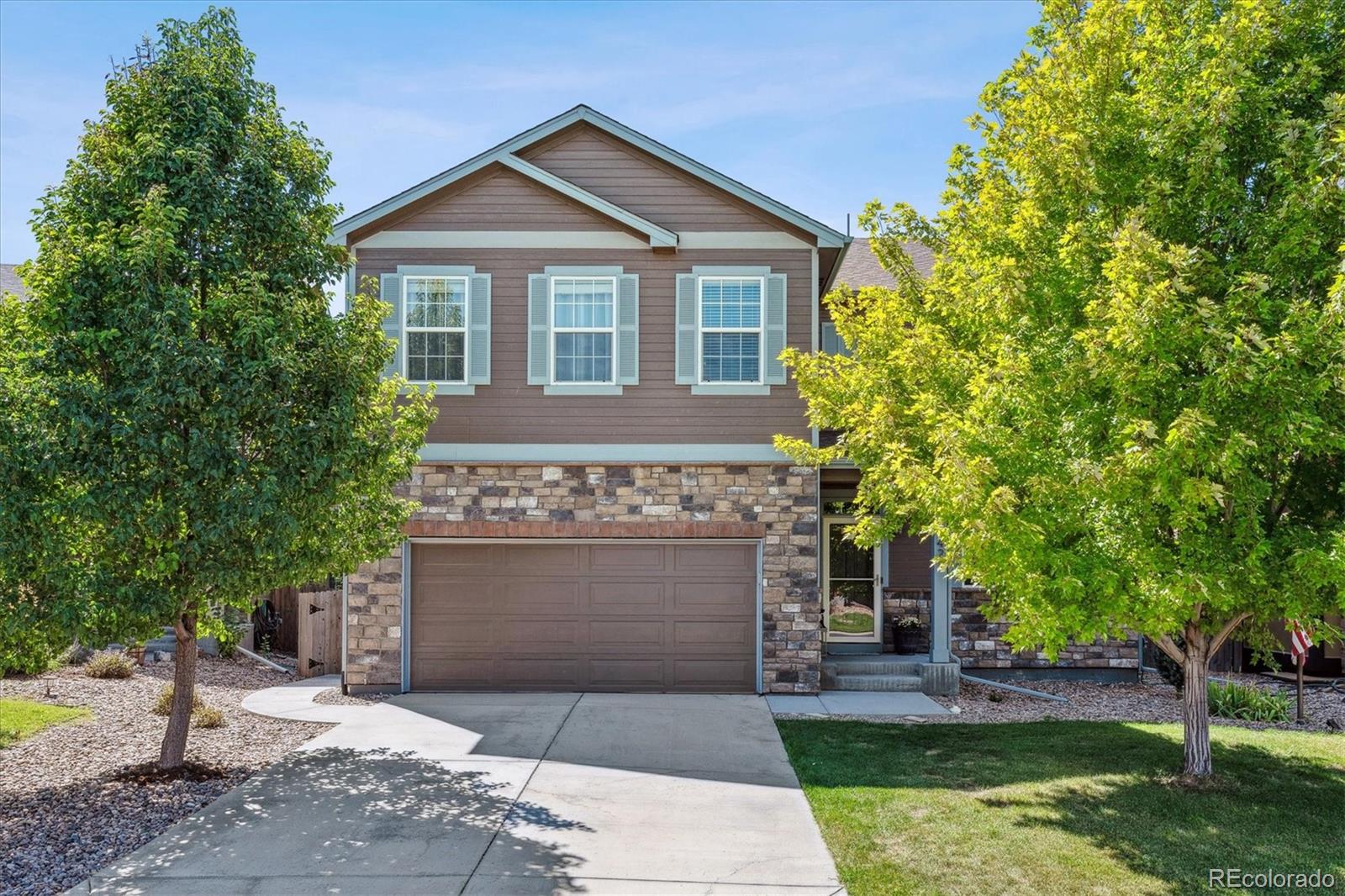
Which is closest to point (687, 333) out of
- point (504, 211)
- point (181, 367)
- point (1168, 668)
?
point (504, 211)

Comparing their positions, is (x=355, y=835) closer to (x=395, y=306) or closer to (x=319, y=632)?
(x=395, y=306)

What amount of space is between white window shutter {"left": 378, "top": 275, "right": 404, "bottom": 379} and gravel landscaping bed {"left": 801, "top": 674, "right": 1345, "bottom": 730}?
7603 mm

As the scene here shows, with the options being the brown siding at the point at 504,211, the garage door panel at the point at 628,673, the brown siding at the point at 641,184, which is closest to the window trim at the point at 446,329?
the brown siding at the point at 504,211

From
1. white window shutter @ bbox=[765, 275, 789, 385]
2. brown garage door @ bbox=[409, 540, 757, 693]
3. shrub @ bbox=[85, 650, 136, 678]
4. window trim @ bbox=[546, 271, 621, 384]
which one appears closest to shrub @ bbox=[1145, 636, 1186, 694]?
brown garage door @ bbox=[409, 540, 757, 693]

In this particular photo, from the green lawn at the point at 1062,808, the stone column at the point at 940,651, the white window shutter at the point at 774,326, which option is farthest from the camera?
the stone column at the point at 940,651

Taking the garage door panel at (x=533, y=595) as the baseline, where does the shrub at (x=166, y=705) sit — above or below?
below

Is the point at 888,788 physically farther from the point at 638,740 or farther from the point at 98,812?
the point at 98,812

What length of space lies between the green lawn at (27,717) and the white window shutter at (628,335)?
7.81m

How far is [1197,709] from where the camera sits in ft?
26.6

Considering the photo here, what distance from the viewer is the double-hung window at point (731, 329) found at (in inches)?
496

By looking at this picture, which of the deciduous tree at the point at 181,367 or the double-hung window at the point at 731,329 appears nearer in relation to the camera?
the deciduous tree at the point at 181,367

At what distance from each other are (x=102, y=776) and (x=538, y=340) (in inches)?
275

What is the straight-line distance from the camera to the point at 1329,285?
6.91 meters

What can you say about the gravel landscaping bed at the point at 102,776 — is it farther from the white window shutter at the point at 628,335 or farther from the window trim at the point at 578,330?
the white window shutter at the point at 628,335
